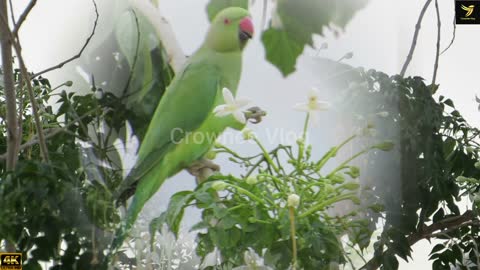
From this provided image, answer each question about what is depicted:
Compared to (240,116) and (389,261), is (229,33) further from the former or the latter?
(389,261)

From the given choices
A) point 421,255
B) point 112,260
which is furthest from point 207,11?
point 421,255

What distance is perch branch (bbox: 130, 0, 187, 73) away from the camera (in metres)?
1.03

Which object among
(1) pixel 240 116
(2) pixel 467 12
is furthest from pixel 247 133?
(2) pixel 467 12

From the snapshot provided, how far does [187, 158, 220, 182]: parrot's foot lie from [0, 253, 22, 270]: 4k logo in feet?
0.92

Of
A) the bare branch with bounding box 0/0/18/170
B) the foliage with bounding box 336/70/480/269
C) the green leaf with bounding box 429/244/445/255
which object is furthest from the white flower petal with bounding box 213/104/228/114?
the green leaf with bounding box 429/244/445/255

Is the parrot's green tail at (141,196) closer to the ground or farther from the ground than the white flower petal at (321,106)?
closer to the ground

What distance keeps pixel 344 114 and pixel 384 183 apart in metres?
0.13

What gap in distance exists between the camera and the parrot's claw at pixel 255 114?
1.03m

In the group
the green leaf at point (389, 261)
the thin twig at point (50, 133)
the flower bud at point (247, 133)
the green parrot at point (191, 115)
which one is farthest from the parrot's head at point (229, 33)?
the green leaf at point (389, 261)

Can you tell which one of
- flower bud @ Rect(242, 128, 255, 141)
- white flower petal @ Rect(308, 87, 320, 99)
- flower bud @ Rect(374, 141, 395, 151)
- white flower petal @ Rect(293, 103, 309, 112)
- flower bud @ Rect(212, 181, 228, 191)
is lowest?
flower bud @ Rect(212, 181, 228, 191)

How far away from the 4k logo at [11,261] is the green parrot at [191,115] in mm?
Result: 137

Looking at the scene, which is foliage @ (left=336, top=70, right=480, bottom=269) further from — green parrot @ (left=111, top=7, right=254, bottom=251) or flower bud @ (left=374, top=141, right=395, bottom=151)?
green parrot @ (left=111, top=7, right=254, bottom=251)

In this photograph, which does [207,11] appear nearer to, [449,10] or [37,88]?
[37,88]

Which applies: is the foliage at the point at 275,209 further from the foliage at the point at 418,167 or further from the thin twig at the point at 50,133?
the thin twig at the point at 50,133
